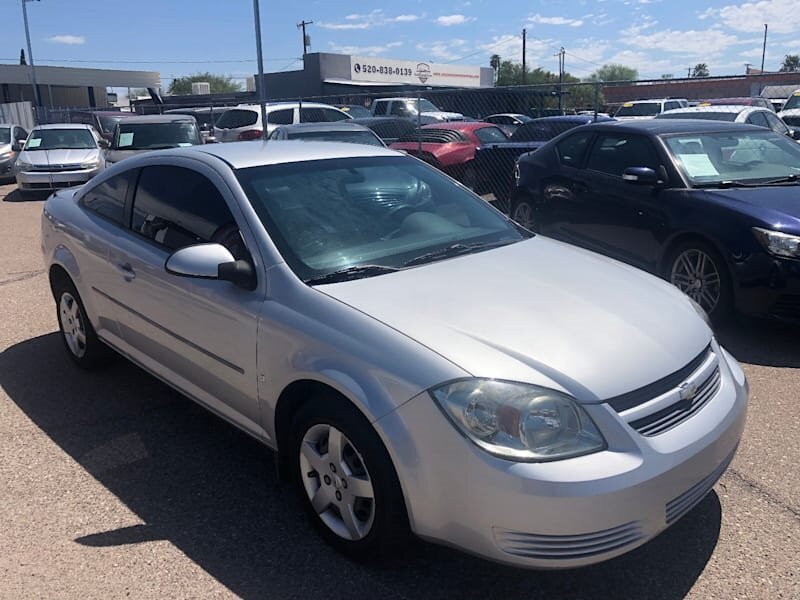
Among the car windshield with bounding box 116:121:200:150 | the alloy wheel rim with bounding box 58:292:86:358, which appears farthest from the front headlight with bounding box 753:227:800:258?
the car windshield with bounding box 116:121:200:150

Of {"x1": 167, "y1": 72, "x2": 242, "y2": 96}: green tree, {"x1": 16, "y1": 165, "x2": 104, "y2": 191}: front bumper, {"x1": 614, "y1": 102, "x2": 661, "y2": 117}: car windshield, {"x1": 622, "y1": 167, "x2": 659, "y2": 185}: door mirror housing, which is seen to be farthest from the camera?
{"x1": 167, "y1": 72, "x2": 242, "y2": 96}: green tree

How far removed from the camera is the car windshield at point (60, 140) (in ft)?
50.3

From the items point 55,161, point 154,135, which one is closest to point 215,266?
point 154,135

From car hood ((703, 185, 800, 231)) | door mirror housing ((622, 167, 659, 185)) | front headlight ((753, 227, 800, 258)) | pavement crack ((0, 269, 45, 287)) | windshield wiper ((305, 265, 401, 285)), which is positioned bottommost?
pavement crack ((0, 269, 45, 287))

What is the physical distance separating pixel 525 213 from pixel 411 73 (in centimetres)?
4266

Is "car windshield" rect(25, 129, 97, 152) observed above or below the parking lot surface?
above

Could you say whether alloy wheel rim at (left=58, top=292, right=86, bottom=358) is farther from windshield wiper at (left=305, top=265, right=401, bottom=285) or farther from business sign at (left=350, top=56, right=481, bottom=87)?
business sign at (left=350, top=56, right=481, bottom=87)

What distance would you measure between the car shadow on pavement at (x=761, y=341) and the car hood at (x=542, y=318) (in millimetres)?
2158

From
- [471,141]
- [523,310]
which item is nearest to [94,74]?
[471,141]

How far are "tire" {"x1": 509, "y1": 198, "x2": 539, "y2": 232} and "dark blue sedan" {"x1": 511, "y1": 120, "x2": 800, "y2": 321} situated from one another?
107 mm

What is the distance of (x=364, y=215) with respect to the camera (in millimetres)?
3547

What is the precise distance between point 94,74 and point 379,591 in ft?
201

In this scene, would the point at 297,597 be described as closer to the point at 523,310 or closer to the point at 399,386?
the point at 399,386

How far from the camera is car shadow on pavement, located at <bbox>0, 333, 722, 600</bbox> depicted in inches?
107
